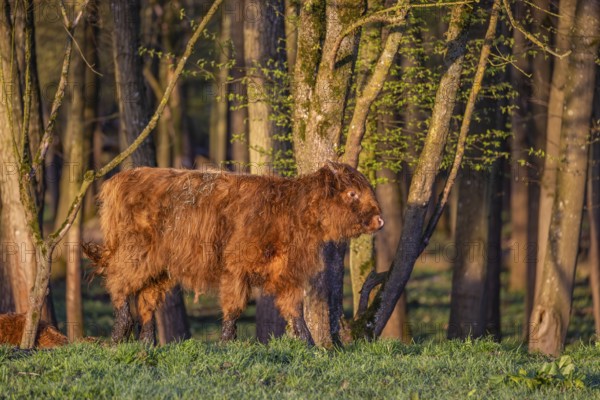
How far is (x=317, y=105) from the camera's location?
13086 mm

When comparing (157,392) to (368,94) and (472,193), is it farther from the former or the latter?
(472,193)

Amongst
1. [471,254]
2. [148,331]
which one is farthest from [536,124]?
[148,331]

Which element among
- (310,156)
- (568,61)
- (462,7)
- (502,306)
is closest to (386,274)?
(310,156)

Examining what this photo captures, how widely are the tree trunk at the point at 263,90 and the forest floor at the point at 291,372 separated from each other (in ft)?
18.2

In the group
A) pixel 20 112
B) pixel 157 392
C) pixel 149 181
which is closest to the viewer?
pixel 157 392

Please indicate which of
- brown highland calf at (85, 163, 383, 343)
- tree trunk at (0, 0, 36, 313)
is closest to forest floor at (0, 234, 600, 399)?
brown highland calf at (85, 163, 383, 343)

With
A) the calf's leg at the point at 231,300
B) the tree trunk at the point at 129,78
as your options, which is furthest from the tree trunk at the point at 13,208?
the calf's leg at the point at 231,300

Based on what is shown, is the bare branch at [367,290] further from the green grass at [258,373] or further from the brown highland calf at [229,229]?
the green grass at [258,373]

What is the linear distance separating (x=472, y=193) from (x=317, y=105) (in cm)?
800

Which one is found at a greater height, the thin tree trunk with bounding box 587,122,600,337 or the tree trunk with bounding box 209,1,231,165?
the tree trunk with bounding box 209,1,231,165

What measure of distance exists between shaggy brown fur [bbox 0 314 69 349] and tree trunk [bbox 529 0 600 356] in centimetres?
863

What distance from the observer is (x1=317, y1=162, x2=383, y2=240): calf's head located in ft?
38.7

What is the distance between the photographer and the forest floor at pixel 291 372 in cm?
A: 877

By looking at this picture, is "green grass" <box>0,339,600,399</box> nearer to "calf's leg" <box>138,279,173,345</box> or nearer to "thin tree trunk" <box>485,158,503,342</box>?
"calf's leg" <box>138,279,173,345</box>
